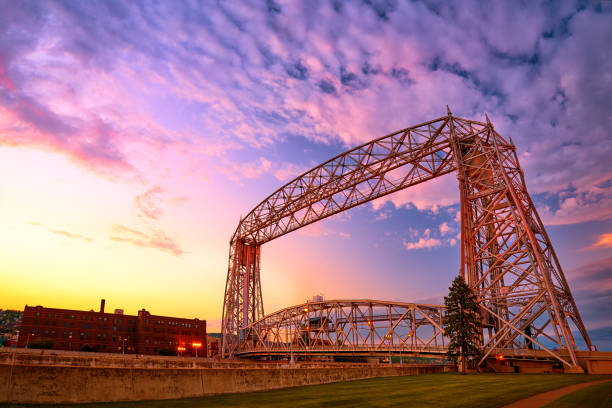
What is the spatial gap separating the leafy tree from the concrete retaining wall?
57.8 ft

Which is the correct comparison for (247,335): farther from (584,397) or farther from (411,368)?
(584,397)

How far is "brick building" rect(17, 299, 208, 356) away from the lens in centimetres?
8019

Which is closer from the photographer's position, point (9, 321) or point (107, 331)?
point (107, 331)

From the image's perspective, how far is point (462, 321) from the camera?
3053 centimetres

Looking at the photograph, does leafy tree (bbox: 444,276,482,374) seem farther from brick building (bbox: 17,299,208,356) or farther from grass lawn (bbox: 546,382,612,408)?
brick building (bbox: 17,299,208,356)

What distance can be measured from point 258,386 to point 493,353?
2188 centimetres

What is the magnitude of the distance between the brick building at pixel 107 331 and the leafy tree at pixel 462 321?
5727 cm

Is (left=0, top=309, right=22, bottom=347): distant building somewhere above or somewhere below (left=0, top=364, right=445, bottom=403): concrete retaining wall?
above

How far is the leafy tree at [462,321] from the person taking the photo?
30.0 metres

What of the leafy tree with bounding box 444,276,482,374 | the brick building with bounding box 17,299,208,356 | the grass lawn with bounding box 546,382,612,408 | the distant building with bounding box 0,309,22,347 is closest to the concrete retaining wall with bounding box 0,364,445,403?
the grass lawn with bounding box 546,382,612,408

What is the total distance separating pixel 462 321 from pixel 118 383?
25994mm

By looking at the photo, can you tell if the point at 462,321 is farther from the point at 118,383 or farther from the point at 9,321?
the point at 9,321

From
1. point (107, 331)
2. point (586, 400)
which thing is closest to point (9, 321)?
point (107, 331)

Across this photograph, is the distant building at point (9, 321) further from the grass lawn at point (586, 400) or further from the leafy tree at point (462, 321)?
the grass lawn at point (586, 400)
